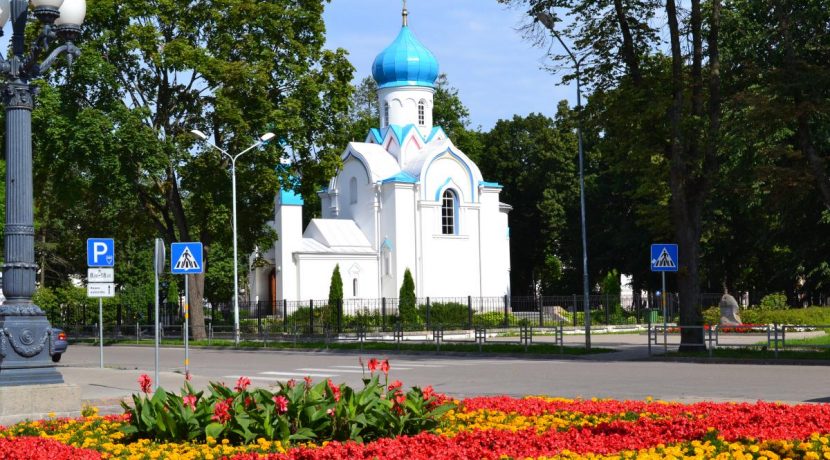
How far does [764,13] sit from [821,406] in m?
17.1

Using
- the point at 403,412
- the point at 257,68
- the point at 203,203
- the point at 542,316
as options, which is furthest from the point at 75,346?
the point at 403,412

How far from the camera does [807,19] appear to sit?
24531 millimetres

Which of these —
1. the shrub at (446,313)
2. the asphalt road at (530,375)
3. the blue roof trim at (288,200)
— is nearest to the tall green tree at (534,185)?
the blue roof trim at (288,200)

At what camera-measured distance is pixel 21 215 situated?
12.8 metres

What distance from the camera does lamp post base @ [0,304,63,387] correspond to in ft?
41.2

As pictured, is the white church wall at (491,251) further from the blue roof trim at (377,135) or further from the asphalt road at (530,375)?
the asphalt road at (530,375)

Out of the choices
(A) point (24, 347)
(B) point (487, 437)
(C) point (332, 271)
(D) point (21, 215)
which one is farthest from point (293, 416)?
(C) point (332, 271)

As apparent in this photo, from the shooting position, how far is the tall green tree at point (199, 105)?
35500 mm

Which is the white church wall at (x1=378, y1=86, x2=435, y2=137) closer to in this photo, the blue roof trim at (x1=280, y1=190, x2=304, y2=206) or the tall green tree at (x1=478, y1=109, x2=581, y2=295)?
the blue roof trim at (x1=280, y1=190, x2=304, y2=206)

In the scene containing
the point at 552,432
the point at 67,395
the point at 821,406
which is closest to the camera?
the point at 552,432

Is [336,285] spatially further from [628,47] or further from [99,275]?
[99,275]

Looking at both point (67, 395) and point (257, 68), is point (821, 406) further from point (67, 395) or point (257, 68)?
point (257, 68)

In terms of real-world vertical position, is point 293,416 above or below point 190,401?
below

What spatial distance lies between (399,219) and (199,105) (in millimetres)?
19484
